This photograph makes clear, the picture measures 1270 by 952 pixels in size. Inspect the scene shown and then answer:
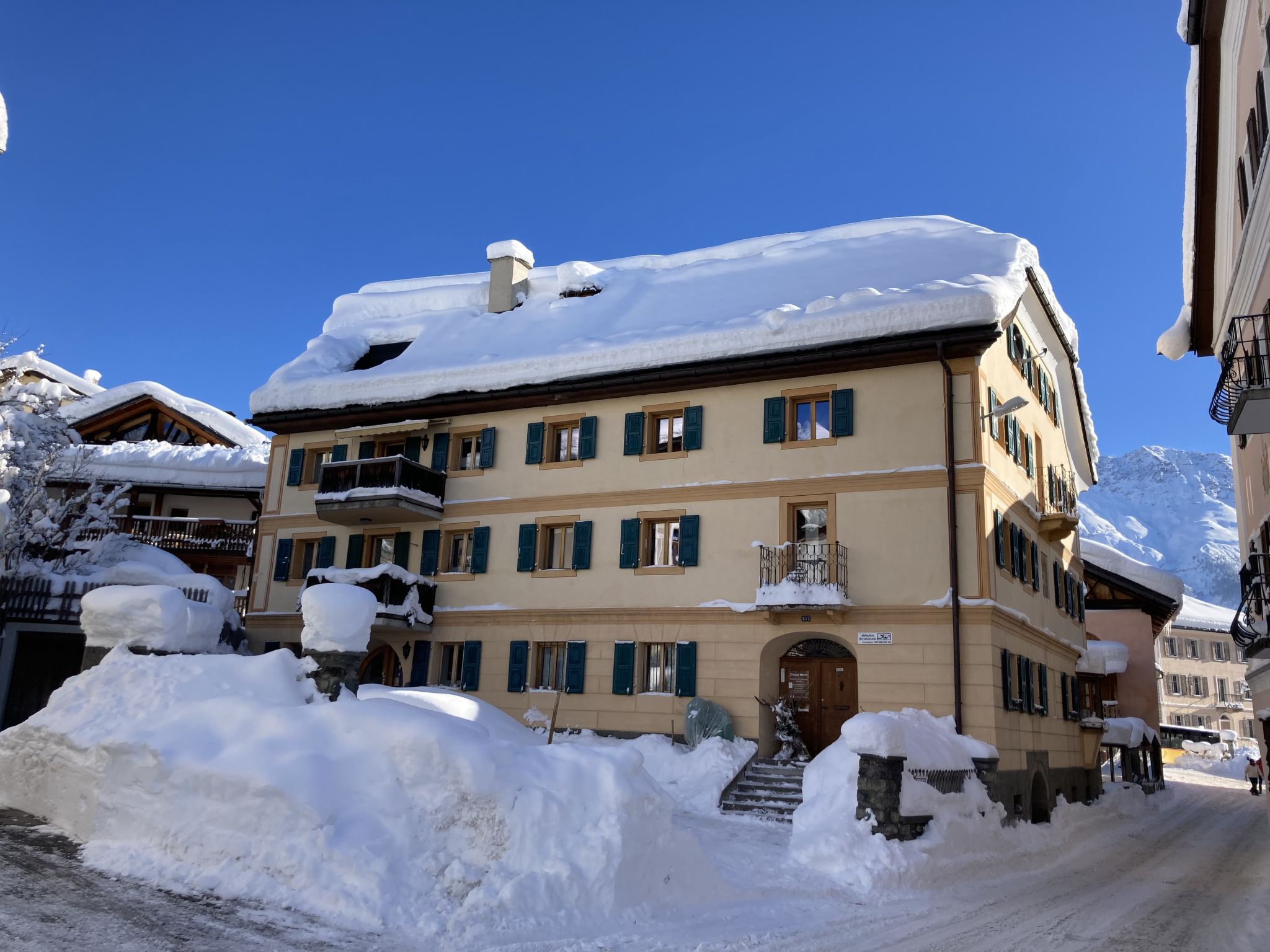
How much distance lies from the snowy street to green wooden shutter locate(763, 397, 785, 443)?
861 cm

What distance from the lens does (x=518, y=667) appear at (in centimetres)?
2439

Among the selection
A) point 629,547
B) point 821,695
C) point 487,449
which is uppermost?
point 487,449

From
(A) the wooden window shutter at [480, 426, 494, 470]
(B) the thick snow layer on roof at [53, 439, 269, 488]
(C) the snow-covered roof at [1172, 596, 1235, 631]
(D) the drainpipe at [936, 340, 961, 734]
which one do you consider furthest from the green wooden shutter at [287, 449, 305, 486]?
(C) the snow-covered roof at [1172, 596, 1235, 631]

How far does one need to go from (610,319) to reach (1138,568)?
27.7 metres

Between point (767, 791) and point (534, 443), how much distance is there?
423 inches

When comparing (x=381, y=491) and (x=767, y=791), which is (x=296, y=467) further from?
(x=767, y=791)

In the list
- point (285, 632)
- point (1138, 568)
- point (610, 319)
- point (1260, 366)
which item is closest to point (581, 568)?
point (610, 319)

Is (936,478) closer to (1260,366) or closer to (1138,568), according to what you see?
(1260,366)

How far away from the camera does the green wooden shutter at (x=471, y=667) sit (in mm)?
24812

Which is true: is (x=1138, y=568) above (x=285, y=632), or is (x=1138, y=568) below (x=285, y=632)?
above

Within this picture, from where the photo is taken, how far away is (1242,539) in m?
22.8

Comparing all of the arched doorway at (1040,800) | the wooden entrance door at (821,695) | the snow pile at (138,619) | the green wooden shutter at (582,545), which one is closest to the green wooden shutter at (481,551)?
the green wooden shutter at (582,545)

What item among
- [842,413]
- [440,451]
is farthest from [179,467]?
[842,413]

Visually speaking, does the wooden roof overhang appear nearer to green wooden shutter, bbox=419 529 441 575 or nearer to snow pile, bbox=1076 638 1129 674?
green wooden shutter, bbox=419 529 441 575
